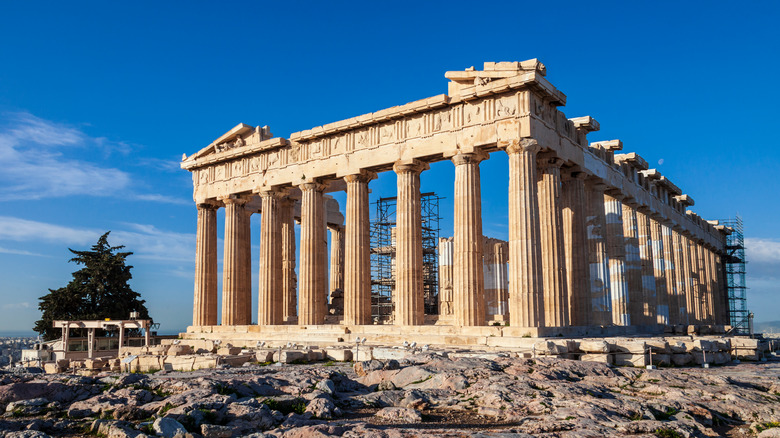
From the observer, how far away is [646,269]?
39.2m

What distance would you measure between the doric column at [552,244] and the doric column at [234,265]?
18.5 m

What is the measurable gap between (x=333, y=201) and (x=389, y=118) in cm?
1906

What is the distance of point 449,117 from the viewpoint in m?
30.4

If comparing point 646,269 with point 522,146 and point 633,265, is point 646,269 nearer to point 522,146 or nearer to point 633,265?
point 633,265

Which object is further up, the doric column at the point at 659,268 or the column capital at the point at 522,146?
the column capital at the point at 522,146

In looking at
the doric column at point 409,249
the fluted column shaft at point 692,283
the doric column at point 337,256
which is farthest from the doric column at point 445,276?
the fluted column shaft at point 692,283

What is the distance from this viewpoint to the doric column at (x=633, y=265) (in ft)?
119

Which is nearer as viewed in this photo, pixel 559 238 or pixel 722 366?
pixel 722 366

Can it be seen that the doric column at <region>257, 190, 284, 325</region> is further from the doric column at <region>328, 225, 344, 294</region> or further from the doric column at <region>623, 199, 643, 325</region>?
the doric column at <region>623, 199, 643, 325</region>

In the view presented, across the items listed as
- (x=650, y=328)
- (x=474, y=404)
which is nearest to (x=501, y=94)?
(x=650, y=328)

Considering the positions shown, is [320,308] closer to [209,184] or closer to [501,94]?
[209,184]

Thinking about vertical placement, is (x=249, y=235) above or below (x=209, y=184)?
below

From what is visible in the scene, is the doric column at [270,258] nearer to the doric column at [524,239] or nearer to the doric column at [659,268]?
the doric column at [524,239]

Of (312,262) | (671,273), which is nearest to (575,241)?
(312,262)
